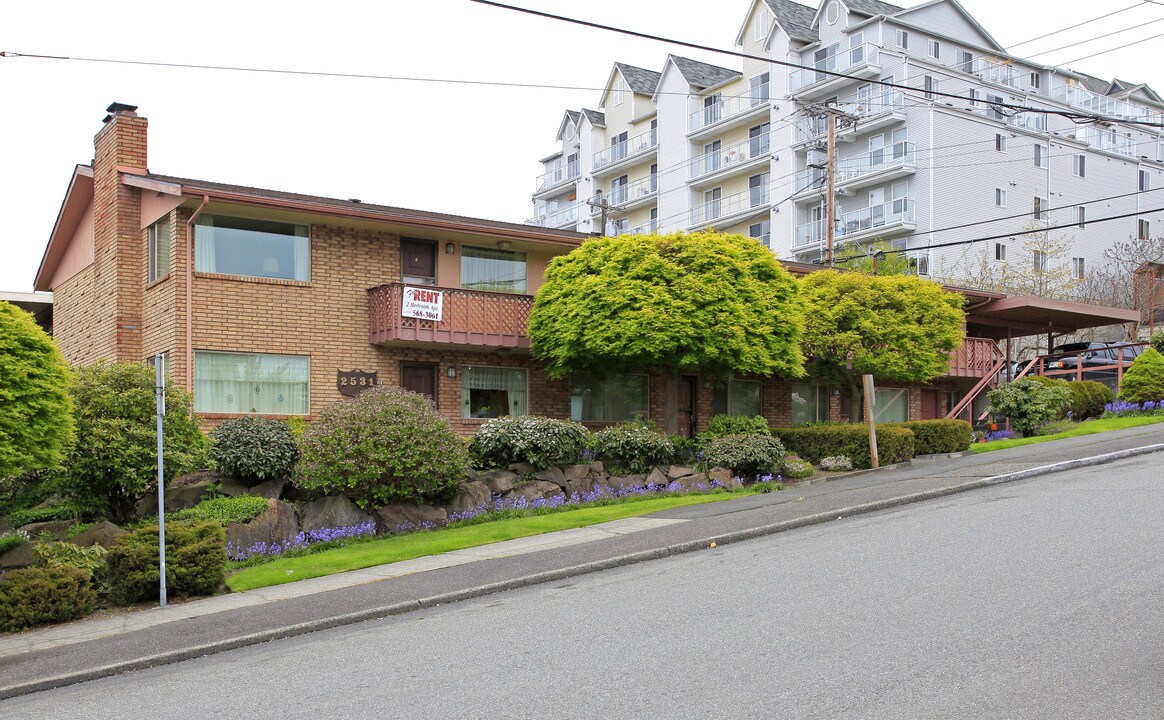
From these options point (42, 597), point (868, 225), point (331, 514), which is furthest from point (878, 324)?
point (868, 225)

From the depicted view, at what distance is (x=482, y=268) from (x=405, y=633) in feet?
49.2

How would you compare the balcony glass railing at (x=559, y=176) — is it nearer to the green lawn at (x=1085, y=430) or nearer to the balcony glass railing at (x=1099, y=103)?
the balcony glass railing at (x=1099, y=103)

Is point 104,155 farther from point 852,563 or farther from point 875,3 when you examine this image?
point 875,3

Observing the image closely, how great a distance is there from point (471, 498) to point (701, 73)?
1888 inches

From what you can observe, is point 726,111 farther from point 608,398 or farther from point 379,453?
point 379,453

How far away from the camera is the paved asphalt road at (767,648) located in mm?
7438

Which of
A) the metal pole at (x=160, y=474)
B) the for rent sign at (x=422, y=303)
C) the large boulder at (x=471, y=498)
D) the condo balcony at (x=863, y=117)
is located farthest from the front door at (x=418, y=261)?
the condo balcony at (x=863, y=117)

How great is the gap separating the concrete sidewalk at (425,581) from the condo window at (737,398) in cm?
833

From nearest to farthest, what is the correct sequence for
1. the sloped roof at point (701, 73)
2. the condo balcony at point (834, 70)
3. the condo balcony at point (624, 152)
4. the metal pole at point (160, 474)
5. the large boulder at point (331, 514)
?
the metal pole at point (160, 474), the large boulder at point (331, 514), the condo balcony at point (834, 70), the sloped roof at point (701, 73), the condo balcony at point (624, 152)

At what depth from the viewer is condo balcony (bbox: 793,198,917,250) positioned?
164 ft

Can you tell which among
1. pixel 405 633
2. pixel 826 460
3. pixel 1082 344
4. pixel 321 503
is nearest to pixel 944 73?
pixel 1082 344

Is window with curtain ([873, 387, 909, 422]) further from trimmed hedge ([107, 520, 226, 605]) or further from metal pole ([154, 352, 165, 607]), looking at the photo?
metal pole ([154, 352, 165, 607])

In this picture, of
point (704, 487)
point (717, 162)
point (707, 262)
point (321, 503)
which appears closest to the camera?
point (321, 503)

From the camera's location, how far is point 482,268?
24797 mm
